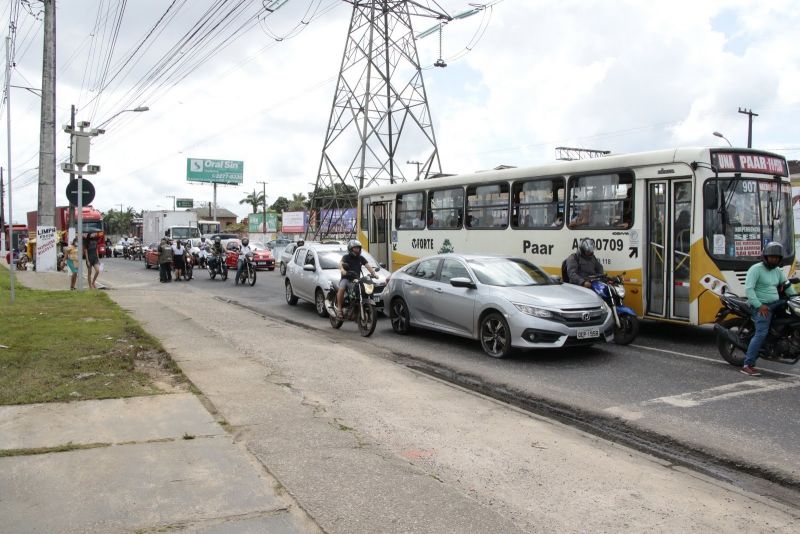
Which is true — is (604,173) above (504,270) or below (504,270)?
above

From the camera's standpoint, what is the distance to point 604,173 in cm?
1126

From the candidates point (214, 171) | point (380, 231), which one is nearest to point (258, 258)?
point (380, 231)

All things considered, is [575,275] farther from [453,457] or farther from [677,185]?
[453,457]

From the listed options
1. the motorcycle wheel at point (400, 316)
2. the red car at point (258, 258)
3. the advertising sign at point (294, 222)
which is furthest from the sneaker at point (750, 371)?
the advertising sign at point (294, 222)

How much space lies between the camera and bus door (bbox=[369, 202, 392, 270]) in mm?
17250

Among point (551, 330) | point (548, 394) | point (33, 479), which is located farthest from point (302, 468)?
point (551, 330)

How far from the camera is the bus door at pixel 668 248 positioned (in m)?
9.94

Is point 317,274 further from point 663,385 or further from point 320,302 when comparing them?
point 663,385

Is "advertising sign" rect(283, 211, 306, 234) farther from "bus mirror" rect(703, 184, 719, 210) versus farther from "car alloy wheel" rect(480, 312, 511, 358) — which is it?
"bus mirror" rect(703, 184, 719, 210)

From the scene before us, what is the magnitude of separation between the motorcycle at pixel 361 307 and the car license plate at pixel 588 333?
12.1 feet

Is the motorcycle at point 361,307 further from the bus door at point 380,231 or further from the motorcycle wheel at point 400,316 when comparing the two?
the bus door at point 380,231

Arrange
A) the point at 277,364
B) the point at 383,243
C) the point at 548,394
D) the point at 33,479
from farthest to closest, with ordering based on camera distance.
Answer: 1. the point at 383,243
2. the point at 277,364
3. the point at 548,394
4. the point at 33,479

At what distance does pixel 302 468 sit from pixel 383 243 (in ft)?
43.4

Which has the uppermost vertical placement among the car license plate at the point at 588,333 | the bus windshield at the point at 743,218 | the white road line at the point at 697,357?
the bus windshield at the point at 743,218
